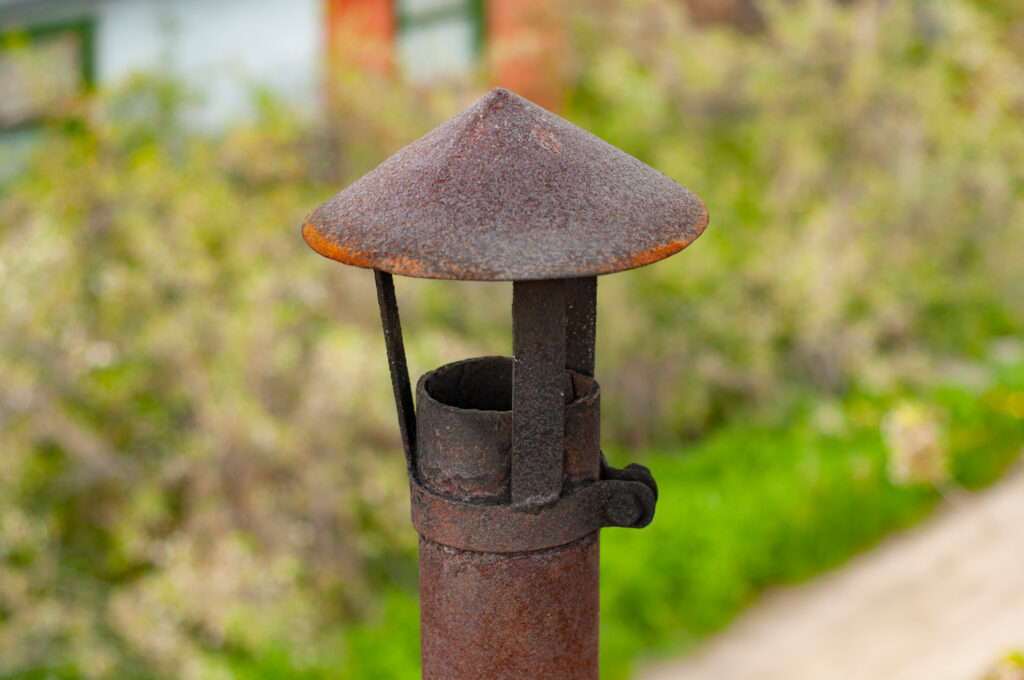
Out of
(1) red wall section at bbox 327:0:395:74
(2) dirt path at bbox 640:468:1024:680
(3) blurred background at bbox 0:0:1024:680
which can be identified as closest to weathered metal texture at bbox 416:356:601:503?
(3) blurred background at bbox 0:0:1024:680

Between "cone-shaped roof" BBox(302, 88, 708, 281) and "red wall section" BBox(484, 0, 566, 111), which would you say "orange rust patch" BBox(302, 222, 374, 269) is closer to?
"cone-shaped roof" BBox(302, 88, 708, 281)

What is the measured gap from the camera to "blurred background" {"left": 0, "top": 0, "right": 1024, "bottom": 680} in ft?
13.8

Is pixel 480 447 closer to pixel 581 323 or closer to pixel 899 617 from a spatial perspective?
pixel 581 323

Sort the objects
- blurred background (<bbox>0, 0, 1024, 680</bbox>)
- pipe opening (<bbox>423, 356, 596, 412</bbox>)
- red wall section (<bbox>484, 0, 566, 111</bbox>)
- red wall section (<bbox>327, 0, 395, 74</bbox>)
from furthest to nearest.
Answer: red wall section (<bbox>484, 0, 566, 111</bbox>) < red wall section (<bbox>327, 0, 395, 74</bbox>) < blurred background (<bbox>0, 0, 1024, 680</bbox>) < pipe opening (<bbox>423, 356, 596, 412</bbox>)

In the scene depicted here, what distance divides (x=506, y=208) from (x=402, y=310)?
157 inches

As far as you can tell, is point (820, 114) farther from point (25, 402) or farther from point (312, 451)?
point (25, 402)

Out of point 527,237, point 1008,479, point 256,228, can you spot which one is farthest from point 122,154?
point 1008,479

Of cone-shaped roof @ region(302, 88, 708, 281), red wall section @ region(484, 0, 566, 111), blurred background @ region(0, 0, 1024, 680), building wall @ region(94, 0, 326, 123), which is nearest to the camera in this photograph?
cone-shaped roof @ region(302, 88, 708, 281)

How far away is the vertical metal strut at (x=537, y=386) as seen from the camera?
133 cm

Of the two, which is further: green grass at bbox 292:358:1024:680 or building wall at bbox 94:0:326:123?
building wall at bbox 94:0:326:123

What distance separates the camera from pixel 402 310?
5.24m

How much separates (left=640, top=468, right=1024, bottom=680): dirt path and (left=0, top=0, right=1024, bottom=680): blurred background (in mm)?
150

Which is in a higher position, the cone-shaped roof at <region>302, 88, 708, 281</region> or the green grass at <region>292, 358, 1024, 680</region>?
the cone-shaped roof at <region>302, 88, 708, 281</region>

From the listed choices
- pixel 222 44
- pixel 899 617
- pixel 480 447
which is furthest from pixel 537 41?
pixel 480 447
